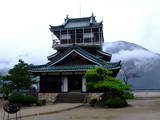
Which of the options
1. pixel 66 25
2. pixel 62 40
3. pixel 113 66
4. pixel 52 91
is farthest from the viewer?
pixel 66 25

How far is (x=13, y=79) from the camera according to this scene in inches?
1121

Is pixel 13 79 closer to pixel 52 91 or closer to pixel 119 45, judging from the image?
pixel 52 91

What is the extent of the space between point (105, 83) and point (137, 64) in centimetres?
5632

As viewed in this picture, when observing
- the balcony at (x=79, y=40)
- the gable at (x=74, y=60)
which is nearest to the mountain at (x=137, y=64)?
the balcony at (x=79, y=40)

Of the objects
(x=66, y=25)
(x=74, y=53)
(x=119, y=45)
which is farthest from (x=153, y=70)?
(x=74, y=53)

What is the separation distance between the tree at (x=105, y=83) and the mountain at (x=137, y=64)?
122 feet

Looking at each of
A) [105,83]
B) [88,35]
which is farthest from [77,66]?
[105,83]

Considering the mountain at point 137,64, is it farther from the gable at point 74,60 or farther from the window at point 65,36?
the gable at point 74,60

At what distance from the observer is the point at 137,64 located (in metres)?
73.9

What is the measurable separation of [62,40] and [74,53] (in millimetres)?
6436

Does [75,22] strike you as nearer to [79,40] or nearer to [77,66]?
[79,40]

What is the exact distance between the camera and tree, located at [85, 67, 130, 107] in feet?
65.8

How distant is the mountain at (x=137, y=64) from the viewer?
6370cm

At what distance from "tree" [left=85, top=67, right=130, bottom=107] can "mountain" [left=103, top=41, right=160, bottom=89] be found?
37.2 metres
